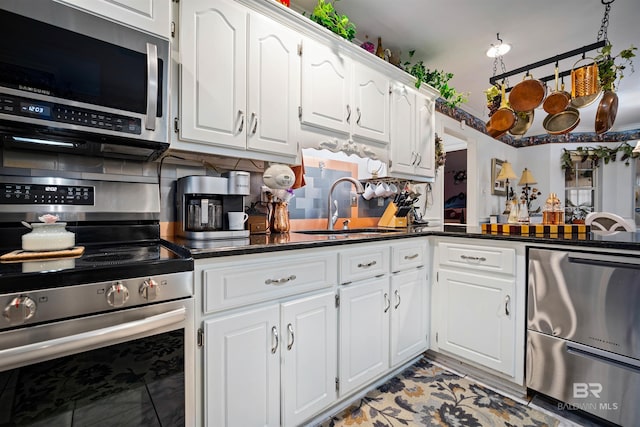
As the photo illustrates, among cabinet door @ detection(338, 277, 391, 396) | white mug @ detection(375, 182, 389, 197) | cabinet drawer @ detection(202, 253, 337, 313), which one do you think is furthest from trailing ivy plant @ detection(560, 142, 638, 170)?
cabinet drawer @ detection(202, 253, 337, 313)

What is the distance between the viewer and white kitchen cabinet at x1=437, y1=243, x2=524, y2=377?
5.71 feet

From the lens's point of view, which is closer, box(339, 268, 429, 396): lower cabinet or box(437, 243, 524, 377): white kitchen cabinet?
box(339, 268, 429, 396): lower cabinet

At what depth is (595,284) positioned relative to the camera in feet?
4.77

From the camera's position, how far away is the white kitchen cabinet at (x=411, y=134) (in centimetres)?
233

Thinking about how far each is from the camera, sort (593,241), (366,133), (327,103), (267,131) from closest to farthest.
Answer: (593,241) → (267,131) → (327,103) → (366,133)

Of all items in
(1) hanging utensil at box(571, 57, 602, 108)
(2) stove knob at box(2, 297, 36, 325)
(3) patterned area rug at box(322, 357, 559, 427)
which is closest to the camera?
(2) stove knob at box(2, 297, 36, 325)

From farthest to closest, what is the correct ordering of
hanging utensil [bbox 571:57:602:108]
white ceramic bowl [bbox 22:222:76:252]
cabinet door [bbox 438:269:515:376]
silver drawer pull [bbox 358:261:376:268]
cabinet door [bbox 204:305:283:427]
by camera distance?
hanging utensil [bbox 571:57:602:108], cabinet door [bbox 438:269:515:376], silver drawer pull [bbox 358:261:376:268], cabinet door [bbox 204:305:283:427], white ceramic bowl [bbox 22:222:76:252]

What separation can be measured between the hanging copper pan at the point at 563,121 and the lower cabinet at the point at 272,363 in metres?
2.27

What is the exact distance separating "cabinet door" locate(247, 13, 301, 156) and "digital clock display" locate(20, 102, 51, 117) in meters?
0.79

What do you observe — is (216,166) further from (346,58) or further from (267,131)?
(346,58)

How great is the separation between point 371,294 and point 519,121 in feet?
6.58

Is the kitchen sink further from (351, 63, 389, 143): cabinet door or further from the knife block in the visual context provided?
(351, 63, 389, 143): cabinet door

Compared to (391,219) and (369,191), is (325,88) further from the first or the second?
(391,219)

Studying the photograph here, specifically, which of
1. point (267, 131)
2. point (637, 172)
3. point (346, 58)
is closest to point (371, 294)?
point (267, 131)
